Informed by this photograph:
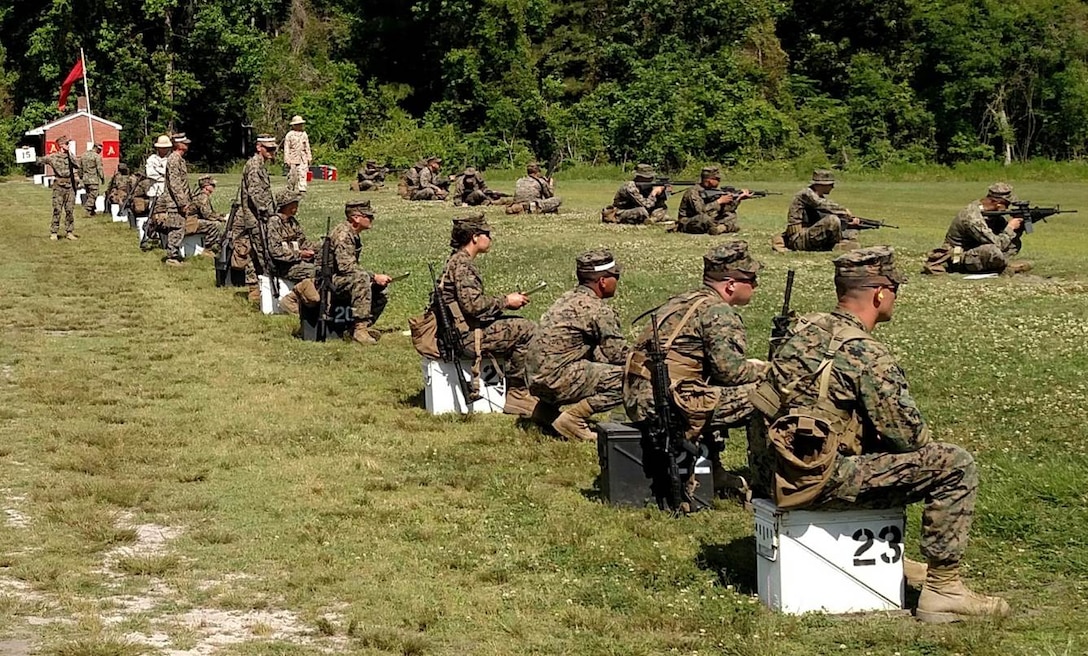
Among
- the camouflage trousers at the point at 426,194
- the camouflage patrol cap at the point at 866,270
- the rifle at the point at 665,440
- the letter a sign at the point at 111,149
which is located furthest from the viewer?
the letter a sign at the point at 111,149

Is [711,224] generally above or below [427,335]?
below

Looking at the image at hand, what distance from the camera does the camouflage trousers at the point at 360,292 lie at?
17.3 m

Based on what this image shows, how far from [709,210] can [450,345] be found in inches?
634

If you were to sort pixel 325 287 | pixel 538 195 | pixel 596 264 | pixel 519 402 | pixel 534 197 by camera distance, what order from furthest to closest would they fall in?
pixel 538 195, pixel 534 197, pixel 325 287, pixel 519 402, pixel 596 264

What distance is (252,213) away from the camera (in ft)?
72.1

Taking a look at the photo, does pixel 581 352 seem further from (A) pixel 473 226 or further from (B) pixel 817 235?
(B) pixel 817 235

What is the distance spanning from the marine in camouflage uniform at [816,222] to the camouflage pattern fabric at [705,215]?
339 centimetres

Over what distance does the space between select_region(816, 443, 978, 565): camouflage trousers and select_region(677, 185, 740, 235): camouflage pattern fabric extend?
69.7 ft

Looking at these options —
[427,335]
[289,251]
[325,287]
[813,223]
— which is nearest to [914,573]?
[427,335]

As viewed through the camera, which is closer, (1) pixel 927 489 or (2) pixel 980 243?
(1) pixel 927 489

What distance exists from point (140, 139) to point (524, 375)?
57312mm

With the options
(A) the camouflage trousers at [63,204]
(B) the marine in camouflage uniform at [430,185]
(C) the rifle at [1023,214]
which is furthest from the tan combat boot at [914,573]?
(B) the marine in camouflage uniform at [430,185]

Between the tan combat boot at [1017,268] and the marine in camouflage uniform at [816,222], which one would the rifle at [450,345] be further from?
the marine in camouflage uniform at [816,222]

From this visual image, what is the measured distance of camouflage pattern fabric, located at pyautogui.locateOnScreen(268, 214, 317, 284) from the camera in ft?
64.2
